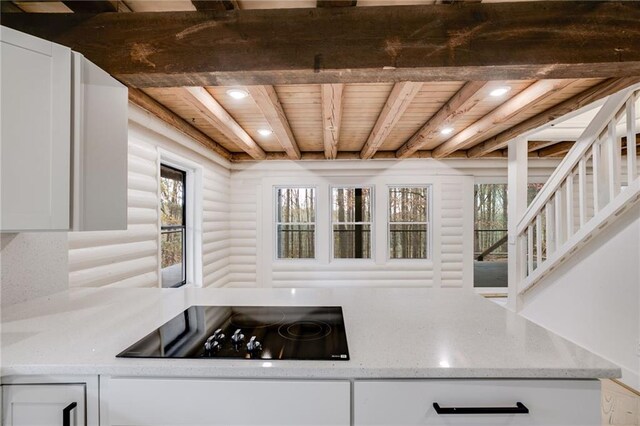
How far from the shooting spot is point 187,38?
1.44 m

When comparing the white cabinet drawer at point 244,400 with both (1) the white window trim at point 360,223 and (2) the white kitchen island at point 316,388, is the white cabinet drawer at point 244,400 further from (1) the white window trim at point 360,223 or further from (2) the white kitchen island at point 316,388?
(1) the white window trim at point 360,223

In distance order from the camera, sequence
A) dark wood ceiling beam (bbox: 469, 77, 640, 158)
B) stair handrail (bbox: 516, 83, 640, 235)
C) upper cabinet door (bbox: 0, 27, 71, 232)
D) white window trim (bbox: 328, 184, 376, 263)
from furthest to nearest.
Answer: white window trim (bbox: 328, 184, 376, 263), stair handrail (bbox: 516, 83, 640, 235), dark wood ceiling beam (bbox: 469, 77, 640, 158), upper cabinet door (bbox: 0, 27, 71, 232)

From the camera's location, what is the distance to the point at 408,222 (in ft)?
15.7

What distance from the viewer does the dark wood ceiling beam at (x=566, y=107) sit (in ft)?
6.76

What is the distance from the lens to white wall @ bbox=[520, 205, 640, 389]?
220cm

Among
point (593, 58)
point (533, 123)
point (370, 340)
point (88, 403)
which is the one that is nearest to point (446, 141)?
point (533, 123)

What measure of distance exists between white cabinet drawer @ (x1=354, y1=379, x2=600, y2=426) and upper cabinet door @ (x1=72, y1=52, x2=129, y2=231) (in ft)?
4.03

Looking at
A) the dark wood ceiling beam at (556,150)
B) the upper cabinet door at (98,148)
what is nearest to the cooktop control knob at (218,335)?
the upper cabinet door at (98,148)

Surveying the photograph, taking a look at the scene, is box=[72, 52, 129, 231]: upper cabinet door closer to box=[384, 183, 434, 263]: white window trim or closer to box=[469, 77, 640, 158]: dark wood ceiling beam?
box=[469, 77, 640, 158]: dark wood ceiling beam

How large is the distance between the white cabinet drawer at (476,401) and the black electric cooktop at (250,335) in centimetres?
17

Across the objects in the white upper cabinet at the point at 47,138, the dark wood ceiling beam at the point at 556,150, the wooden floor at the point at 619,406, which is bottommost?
the wooden floor at the point at 619,406

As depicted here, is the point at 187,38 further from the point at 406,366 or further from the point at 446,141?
the point at 446,141

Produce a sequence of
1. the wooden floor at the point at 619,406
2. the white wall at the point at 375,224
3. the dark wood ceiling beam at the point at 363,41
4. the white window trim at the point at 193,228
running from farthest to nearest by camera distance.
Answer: the white wall at the point at 375,224, the white window trim at the point at 193,228, the wooden floor at the point at 619,406, the dark wood ceiling beam at the point at 363,41

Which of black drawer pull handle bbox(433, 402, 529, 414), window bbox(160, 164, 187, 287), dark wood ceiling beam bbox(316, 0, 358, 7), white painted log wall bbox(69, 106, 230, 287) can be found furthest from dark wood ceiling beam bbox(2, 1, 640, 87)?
window bbox(160, 164, 187, 287)
